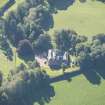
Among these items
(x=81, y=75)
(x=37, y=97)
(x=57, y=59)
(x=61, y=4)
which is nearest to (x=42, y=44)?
(x=57, y=59)

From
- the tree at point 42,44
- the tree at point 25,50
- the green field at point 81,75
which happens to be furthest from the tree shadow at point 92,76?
the tree at point 25,50

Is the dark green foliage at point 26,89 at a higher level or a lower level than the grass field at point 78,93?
higher

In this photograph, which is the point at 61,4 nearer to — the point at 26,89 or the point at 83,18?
the point at 83,18

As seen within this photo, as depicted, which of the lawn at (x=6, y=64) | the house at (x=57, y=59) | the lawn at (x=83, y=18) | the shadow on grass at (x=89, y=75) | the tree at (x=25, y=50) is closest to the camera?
the shadow on grass at (x=89, y=75)

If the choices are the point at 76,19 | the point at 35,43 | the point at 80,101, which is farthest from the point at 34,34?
the point at 80,101

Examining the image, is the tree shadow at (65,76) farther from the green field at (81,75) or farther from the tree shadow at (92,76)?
the tree shadow at (92,76)

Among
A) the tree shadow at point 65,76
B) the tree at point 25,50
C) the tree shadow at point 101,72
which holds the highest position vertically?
the tree at point 25,50

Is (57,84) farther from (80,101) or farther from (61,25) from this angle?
(61,25)
